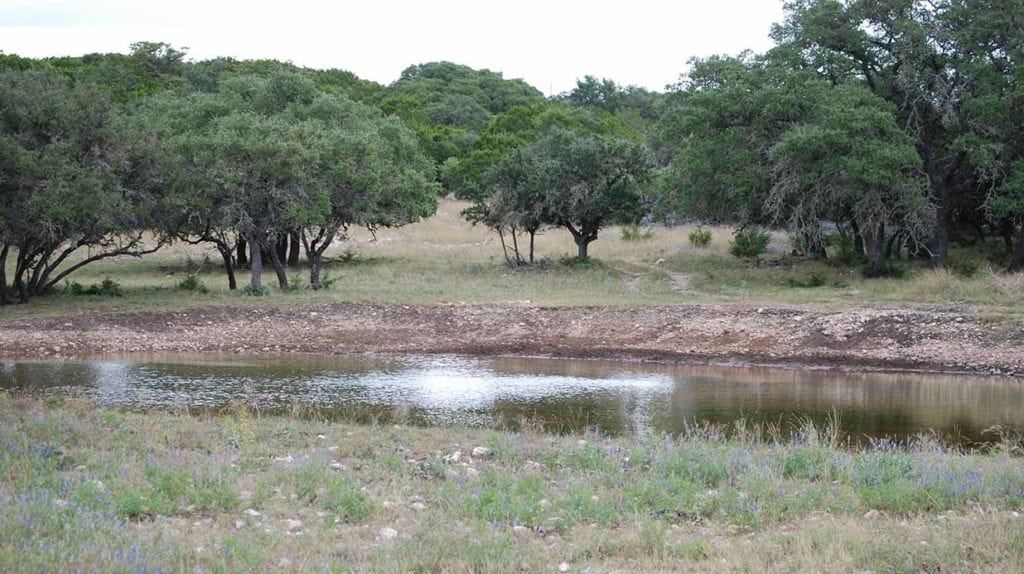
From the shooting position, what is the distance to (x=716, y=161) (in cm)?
3206

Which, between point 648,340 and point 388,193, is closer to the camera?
point 648,340

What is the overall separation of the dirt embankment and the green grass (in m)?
11.9

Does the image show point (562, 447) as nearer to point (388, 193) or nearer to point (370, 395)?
point (370, 395)

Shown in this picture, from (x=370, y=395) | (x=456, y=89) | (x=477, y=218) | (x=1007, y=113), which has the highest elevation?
(x=456, y=89)

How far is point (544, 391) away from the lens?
61.0 ft

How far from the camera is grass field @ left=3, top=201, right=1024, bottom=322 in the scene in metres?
27.5

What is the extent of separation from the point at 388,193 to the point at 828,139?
1508 centimetres

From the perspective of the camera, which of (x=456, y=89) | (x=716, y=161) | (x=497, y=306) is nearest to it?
(x=497, y=306)

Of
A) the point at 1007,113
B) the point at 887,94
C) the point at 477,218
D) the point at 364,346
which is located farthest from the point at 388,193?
the point at 1007,113

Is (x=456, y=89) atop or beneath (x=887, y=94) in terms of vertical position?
atop

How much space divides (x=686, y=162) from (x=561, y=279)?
21.7 ft

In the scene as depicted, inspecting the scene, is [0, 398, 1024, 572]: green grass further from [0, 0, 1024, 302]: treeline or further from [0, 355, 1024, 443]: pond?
[0, 0, 1024, 302]: treeline

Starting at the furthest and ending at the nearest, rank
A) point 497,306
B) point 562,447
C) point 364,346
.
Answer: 1. point 497,306
2. point 364,346
3. point 562,447

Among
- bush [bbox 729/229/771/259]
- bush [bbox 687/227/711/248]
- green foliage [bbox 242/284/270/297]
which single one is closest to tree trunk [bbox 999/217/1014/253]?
bush [bbox 729/229/771/259]
